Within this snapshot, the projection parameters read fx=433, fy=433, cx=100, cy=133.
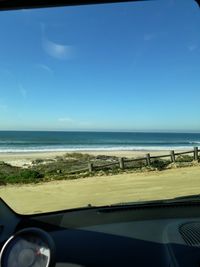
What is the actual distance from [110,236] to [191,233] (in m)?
0.40

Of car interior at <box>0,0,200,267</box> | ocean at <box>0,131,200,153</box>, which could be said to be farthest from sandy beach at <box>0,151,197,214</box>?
ocean at <box>0,131,200,153</box>

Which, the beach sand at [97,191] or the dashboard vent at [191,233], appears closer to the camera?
the dashboard vent at [191,233]

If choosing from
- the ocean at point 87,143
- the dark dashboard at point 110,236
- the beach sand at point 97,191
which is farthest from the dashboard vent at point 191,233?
the ocean at point 87,143

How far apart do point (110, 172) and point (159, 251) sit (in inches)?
97.9

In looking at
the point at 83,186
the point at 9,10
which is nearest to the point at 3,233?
the point at 9,10

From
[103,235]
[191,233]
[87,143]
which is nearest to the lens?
[191,233]

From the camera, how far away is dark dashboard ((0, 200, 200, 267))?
1.53m

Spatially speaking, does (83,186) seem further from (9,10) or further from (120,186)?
(9,10)

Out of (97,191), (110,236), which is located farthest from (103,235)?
(97,191)

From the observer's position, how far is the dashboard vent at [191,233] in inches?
76.3

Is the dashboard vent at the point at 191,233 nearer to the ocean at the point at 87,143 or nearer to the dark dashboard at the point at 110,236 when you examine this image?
the dark dashboard at the point at 110,236

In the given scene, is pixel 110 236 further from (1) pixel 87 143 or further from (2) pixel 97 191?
(1) pixel 87 143

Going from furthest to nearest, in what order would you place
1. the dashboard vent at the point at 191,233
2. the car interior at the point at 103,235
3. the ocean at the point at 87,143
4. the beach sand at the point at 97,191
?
the ocean at the point at 87,143
the beach sand at the point at 97,191
the dashboard vent at the point at 191,233
the car interior at the point at 103,235

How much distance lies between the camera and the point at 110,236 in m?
2.16
